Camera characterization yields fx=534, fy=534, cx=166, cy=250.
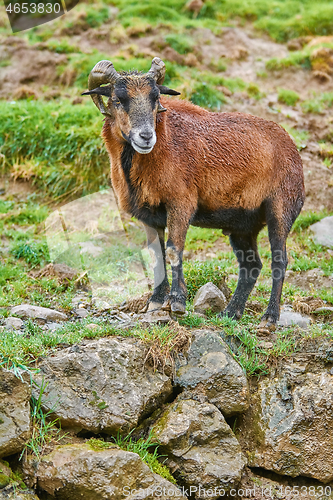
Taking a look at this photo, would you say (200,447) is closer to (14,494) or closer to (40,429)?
(40,429)

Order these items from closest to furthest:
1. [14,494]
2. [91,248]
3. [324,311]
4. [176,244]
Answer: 1. [14,494]
2. [176,244]
3. [324,311]
4. [91,248]

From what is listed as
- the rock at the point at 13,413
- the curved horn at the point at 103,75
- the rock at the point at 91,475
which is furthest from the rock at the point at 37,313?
the curved horn at the point at 103,75

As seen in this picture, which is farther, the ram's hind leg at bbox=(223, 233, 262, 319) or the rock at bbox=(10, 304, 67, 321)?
the ram's hind leg at bbox=(223, 233, 262, 319)

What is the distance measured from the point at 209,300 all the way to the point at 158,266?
857 mm

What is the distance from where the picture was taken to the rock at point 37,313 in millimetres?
6588

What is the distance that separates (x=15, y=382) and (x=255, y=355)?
2726 mm

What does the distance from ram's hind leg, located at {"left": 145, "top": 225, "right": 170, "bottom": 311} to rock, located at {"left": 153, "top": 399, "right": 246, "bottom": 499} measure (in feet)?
4.53

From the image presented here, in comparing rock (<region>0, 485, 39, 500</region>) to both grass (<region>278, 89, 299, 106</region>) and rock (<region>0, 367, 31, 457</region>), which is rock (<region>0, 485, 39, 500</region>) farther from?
grass (<region>278, 89, 299, 106</region>)

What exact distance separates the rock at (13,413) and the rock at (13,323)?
3.91 ft

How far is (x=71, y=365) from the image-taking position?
17.6 ft

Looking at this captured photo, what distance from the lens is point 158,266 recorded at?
21.6ft

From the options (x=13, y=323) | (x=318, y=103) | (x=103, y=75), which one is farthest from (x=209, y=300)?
(x=318, y=103)

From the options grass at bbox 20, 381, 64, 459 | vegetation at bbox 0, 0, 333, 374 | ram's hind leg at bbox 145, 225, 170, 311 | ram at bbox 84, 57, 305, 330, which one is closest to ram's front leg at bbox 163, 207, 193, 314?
ram at bbox 84, 57, 305, 330

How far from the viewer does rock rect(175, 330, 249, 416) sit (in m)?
5.78
